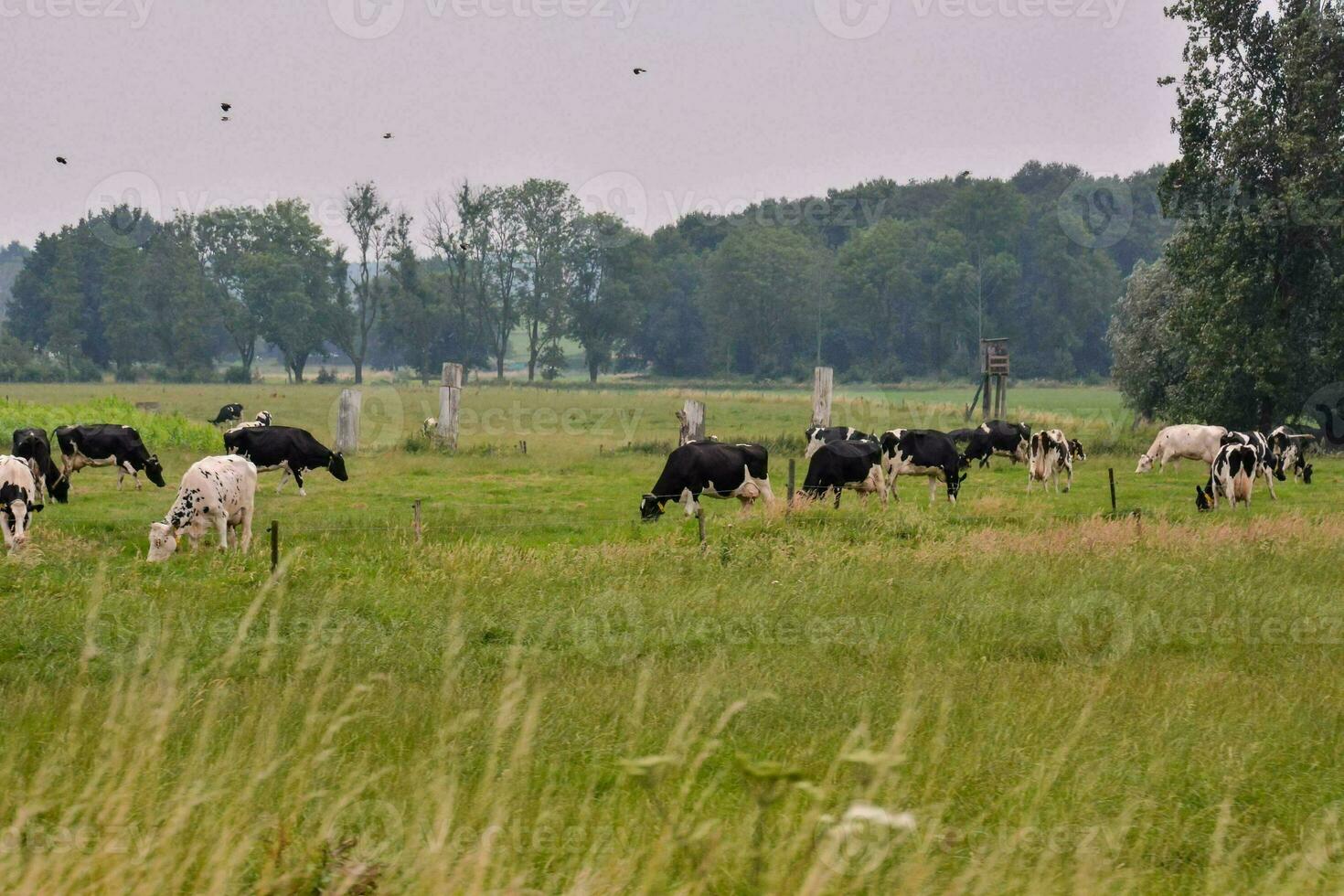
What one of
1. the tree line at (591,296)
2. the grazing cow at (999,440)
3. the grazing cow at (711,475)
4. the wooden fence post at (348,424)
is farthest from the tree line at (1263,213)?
the tree line at (591,296)

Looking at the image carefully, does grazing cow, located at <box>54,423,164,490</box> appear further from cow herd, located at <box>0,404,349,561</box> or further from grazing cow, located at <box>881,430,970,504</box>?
grazing cow, located at <box>881,430,970,504</box>

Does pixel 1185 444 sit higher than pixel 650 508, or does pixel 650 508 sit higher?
pixel 1185 444

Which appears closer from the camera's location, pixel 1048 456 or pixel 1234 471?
pixel 1234 471

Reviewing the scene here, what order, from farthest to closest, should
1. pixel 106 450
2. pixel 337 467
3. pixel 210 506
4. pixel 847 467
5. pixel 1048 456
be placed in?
pixel 1048 456 < pixel 337 467 < pixel 106 450 < pixel 847 467 < pixel 210 506

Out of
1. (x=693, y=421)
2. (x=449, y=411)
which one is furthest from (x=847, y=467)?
(x=449, y=411)

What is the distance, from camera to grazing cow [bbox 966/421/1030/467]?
29078 mm

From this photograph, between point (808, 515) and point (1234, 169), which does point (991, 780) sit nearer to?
point (808, 515)

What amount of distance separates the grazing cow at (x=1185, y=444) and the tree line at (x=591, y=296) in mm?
61700

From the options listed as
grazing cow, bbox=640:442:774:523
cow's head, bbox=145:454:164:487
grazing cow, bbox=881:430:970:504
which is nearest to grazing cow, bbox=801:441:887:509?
grazing cow, bbox=640:442:774:523

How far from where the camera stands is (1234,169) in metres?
32.2

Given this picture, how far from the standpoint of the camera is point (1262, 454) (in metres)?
24.4

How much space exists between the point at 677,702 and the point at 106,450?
1791 cm

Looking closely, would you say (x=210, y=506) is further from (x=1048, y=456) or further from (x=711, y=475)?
(x=1048, y=456)

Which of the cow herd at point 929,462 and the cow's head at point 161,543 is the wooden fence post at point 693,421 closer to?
the cow herd at point 929,462
